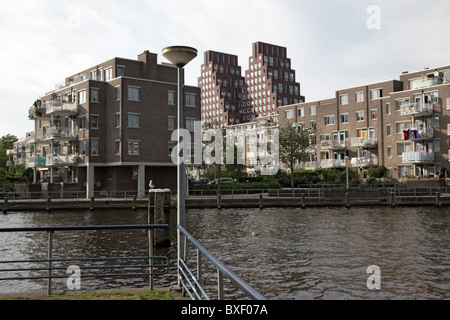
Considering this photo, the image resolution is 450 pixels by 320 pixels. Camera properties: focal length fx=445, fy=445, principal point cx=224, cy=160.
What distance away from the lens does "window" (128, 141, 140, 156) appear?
5347 centimetres

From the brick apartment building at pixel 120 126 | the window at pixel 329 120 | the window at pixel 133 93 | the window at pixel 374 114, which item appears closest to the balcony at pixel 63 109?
the brick apartment building at pixel 120 126

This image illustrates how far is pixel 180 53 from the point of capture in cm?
950

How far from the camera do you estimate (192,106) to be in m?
59.4

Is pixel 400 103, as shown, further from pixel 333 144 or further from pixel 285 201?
pixel 285 201

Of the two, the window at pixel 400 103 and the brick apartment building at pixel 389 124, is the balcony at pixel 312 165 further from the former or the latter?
the window at pixel 400 103

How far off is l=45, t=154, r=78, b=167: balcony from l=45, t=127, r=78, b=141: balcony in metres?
2.36

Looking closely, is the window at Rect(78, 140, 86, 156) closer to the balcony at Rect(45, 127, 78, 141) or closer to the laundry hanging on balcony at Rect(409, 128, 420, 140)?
the balcony at Rect(45, 127, 78, 141)

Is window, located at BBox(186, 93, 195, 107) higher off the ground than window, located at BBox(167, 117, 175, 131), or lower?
higher

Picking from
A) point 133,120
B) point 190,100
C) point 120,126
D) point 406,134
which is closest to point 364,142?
point 406,134

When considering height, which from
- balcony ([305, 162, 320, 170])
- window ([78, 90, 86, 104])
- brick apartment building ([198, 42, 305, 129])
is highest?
brick apartment building ([198, 42, 305, 129])

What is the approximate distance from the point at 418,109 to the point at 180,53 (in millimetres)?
56131

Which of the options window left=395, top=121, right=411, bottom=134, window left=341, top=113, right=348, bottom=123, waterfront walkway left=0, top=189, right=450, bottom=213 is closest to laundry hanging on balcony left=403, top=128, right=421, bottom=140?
window left=395, top=121, right=411, bottom=134

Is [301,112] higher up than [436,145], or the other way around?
[301,112]

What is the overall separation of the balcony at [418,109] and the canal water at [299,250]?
92.7 feet
